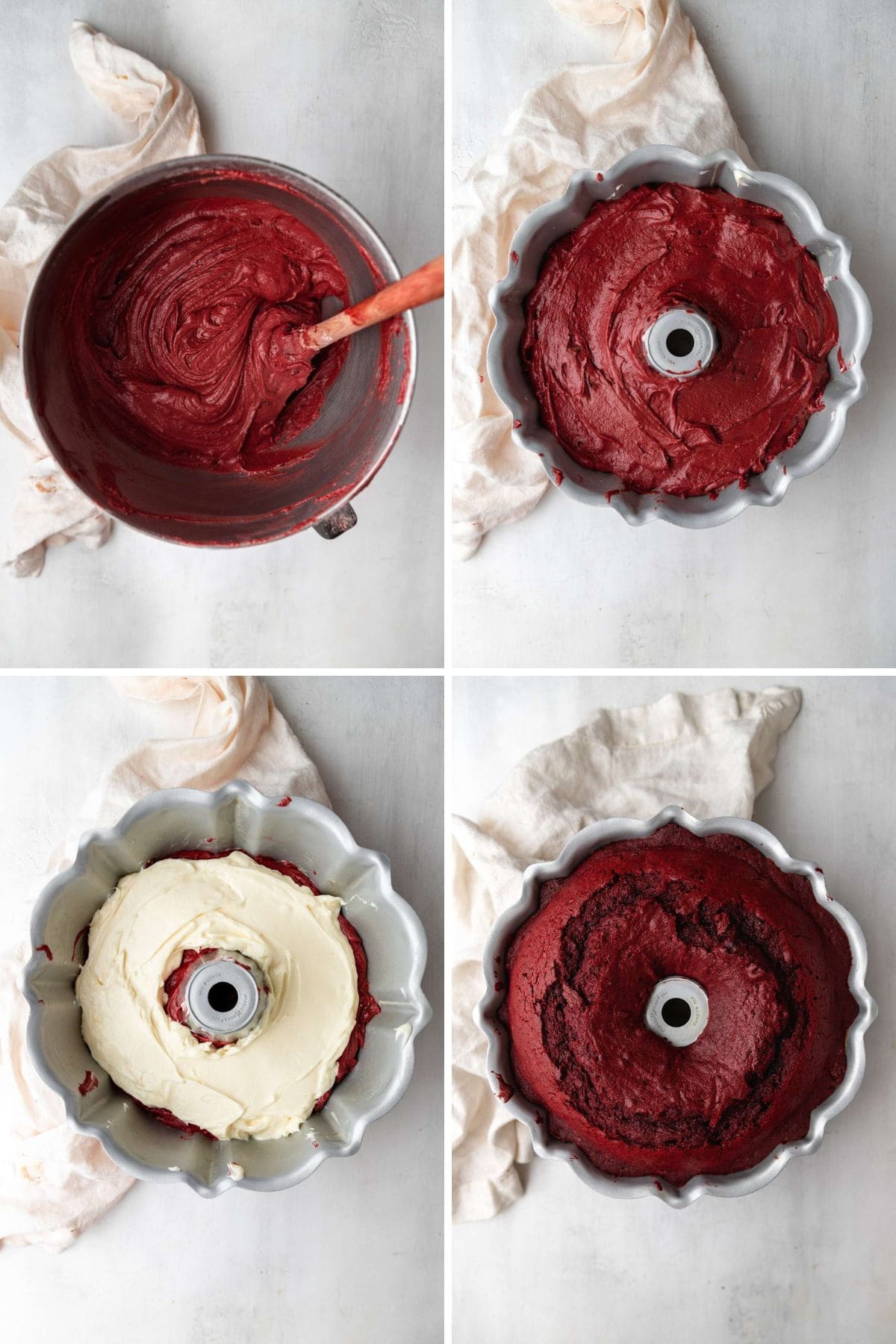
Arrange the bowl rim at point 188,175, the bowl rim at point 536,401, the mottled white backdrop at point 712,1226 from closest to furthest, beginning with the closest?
the bowl rim at point 188,175, the bowl rim at point 536,401, the mottled white backdrop at point 712,1226

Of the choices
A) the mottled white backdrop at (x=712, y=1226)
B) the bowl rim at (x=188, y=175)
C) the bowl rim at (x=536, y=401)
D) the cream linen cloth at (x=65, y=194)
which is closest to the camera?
the bowl rim at (x=188, y=175)

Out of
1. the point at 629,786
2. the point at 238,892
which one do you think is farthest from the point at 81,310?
the point at 629,786

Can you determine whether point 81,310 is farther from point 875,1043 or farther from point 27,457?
point 875,1043

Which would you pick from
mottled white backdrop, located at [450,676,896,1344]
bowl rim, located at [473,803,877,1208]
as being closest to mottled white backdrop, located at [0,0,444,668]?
mottled white backdrop, located at [450,676,896,1344]

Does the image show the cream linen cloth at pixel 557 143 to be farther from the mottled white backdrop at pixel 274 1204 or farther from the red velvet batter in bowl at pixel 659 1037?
the red velvet batter in bowl at pixel 659 1037

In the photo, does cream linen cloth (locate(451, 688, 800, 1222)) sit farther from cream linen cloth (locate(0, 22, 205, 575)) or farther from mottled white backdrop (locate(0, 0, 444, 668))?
cream linen cloth (locate(0, 22, 205, 575))

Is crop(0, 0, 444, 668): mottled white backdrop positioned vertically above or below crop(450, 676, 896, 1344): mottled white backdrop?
above

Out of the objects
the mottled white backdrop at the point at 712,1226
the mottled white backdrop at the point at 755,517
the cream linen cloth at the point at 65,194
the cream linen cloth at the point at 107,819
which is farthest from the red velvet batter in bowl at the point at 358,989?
the cream linen cloth at the point at 65,194
